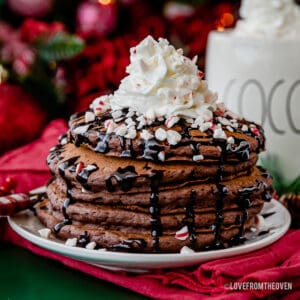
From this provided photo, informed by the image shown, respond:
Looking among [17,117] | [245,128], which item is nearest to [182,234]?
[245,128]

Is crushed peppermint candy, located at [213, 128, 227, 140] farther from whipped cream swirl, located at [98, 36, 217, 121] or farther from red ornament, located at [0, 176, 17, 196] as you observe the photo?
red ornament, located at [0, 176, 17, 196]

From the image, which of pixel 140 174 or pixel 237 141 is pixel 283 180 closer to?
pixel 237 141

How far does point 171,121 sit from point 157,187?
12cm

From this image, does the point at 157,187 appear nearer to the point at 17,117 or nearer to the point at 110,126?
the point at 110,126

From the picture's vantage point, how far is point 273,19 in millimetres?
1663

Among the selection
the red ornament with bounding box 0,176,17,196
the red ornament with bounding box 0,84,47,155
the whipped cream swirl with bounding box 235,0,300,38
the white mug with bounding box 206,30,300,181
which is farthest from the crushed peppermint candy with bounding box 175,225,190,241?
the red ornament with bounding box 0,84,47,155

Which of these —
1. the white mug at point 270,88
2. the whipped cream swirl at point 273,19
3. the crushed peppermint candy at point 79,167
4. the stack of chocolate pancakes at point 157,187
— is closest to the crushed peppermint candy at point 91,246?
the stack of chocolate pancakes at point 157,187

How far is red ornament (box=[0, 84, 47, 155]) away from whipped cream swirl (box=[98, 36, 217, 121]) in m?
0.68

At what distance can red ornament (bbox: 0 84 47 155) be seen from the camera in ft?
5.99

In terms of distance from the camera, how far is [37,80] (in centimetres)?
191

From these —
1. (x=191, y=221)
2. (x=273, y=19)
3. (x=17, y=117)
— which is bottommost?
(x=17, y=117)

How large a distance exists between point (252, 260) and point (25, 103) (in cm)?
105

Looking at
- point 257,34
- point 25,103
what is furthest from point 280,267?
point 25,103

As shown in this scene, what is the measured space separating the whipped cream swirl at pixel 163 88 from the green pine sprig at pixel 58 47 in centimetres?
65
